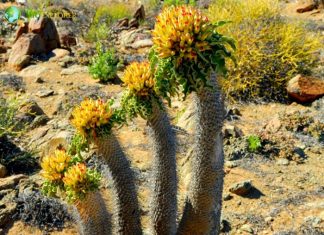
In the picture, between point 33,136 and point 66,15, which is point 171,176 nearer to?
point 33,136

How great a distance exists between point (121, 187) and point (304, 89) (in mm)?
5652

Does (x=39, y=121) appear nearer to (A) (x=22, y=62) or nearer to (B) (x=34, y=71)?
(B) (x=34, y=71)

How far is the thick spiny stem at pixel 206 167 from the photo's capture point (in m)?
2.59

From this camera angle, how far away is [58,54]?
32.3 ft

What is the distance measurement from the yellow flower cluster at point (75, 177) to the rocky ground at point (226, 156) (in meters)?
1.00

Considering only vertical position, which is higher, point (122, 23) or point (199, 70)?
point (199, 70)

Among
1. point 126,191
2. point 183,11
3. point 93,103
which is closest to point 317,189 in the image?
point 126,191

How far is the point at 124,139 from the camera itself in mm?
6508

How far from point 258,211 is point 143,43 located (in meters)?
6.36

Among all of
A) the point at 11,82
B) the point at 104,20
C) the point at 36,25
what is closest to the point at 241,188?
the point at 11,82

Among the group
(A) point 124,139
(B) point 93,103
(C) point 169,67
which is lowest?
(A) point 124,139

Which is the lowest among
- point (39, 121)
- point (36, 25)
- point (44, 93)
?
point (39, 121)

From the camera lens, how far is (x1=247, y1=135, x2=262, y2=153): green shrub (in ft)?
20.5

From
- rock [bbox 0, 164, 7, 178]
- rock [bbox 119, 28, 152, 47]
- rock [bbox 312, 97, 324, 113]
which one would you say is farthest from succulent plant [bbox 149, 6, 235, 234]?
rock [bbox 119, 28, 152, 47]
